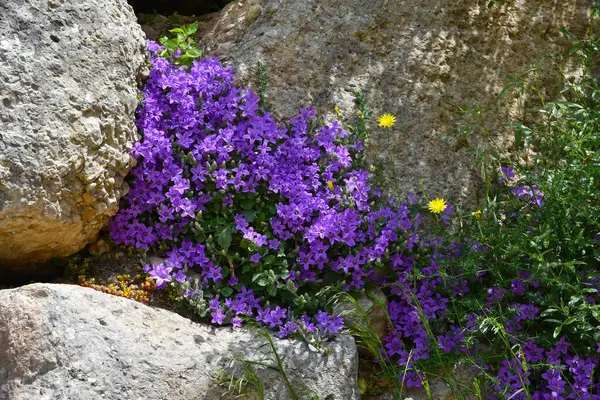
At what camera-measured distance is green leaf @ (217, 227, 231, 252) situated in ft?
12.8

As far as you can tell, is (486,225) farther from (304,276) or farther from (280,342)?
(280,342)

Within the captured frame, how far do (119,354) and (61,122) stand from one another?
1.09 metres

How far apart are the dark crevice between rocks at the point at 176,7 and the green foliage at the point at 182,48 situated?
940mm

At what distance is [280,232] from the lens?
4004 mm

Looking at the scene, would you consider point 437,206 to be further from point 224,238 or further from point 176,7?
point 176,7

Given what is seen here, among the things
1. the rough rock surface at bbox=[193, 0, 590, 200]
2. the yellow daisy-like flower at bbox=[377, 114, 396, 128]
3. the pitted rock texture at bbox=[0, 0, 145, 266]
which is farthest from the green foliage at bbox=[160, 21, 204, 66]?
the yellow daisy-like flower at bbox=[377, 114, 396, 128]

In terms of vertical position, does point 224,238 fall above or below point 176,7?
below

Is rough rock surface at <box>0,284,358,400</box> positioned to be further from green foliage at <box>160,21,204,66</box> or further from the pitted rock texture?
green foliage at <box>160,21,204,66</box>

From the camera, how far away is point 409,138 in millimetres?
4508

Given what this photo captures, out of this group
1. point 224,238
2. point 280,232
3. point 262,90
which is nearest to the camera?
point 224,238

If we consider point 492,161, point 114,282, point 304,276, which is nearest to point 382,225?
point 304,276

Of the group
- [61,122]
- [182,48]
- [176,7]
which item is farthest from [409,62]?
[61,122]

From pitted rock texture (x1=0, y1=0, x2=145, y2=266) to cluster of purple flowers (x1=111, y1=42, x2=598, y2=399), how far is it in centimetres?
24

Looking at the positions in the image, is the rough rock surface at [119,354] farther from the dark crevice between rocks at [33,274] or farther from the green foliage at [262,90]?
the green foliage at [262,90]
